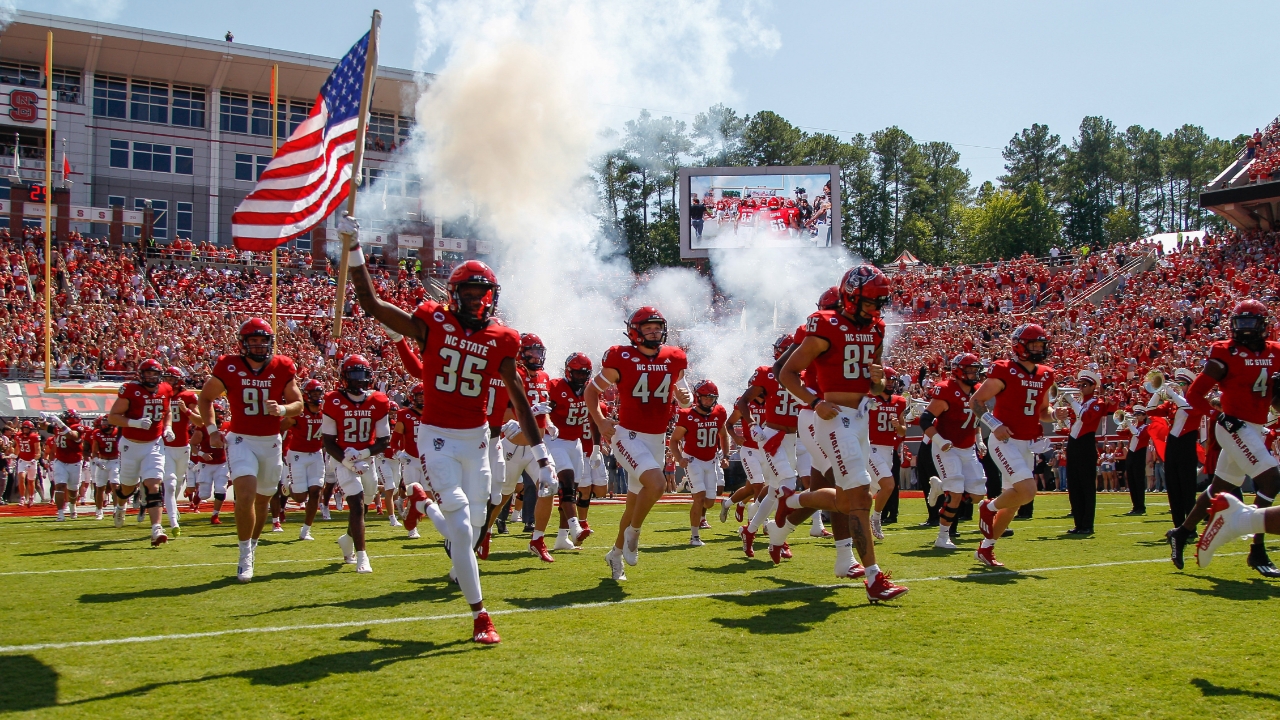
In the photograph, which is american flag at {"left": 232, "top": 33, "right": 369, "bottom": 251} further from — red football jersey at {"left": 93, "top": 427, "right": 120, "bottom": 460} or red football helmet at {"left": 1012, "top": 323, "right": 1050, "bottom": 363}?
red football jersey at {"left": 93, "top": 427, "right": 120, "bottom": 460}

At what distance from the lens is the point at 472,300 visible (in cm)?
652

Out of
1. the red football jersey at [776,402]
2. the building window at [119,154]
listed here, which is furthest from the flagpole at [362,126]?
the building window at [119,154]

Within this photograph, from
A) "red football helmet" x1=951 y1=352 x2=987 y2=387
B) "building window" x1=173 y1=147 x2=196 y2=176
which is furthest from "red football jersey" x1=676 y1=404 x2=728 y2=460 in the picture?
"building window" x1=173 y1=147 x2=196 y2=176

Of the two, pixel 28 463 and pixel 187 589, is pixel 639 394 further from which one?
pixel 28 463

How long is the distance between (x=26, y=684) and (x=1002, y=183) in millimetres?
98070

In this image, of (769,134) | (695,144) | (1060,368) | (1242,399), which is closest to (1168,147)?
(769,134)

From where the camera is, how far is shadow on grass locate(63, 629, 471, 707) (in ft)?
16.3

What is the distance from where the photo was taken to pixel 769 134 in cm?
7425

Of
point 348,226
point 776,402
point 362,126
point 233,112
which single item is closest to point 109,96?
point 233,112

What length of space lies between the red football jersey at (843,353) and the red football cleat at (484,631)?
317cm

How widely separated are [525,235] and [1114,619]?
3607 cm

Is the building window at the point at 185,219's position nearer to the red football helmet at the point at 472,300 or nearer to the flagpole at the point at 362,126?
the flagpole at the point at 362,126

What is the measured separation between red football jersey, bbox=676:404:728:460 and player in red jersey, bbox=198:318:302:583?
17.1 feet

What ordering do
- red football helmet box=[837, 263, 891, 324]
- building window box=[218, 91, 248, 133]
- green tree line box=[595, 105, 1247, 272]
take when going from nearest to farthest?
1. red football helmet box=[837, 263, 891, 324]
2. building window box=[218, 91, 248, 133]
3. green tree line box=[595, 105, 1247, 272]
